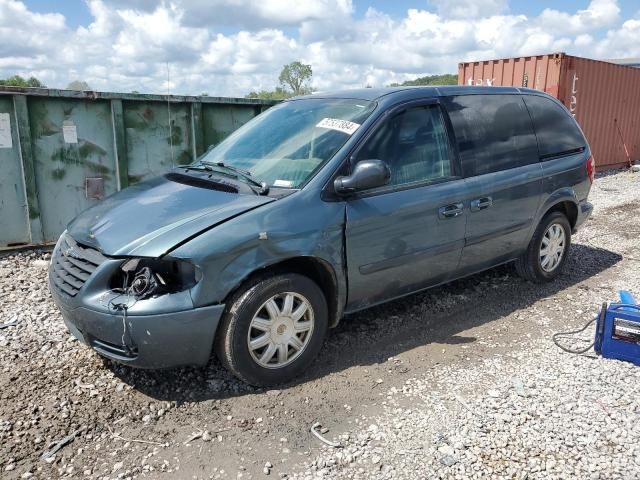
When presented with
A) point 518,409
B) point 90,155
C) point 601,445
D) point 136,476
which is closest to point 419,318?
point 518,409

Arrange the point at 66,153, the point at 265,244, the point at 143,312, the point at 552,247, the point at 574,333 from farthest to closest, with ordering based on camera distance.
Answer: the point at 66,153 → the point at 552,247 → the point at 574,333 → the point at 265,244 → the point at 143,312

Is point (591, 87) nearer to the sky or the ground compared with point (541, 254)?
nearer to the sky

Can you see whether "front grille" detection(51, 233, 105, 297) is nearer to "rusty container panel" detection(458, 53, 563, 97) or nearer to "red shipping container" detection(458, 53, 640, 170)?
"rusty container panel" detection(458, 53, 563, 97)

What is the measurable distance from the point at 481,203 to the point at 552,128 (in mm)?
1461

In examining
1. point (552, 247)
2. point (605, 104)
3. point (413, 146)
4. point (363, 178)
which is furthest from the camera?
point (605, 104)

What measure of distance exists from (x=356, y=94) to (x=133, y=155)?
12.1 feet

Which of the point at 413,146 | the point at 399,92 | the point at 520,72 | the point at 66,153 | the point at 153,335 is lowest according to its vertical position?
the point at 153,335

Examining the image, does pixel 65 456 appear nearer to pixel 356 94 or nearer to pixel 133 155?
pixel 356 94

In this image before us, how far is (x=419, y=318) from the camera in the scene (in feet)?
14.6

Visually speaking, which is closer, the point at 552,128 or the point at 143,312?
the point at 143,312

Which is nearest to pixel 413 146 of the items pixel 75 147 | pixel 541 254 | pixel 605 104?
pixel 541 254

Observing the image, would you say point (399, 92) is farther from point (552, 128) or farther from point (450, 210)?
point (552, 128)

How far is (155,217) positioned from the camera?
322 cm

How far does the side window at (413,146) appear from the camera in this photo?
12.4 feet
